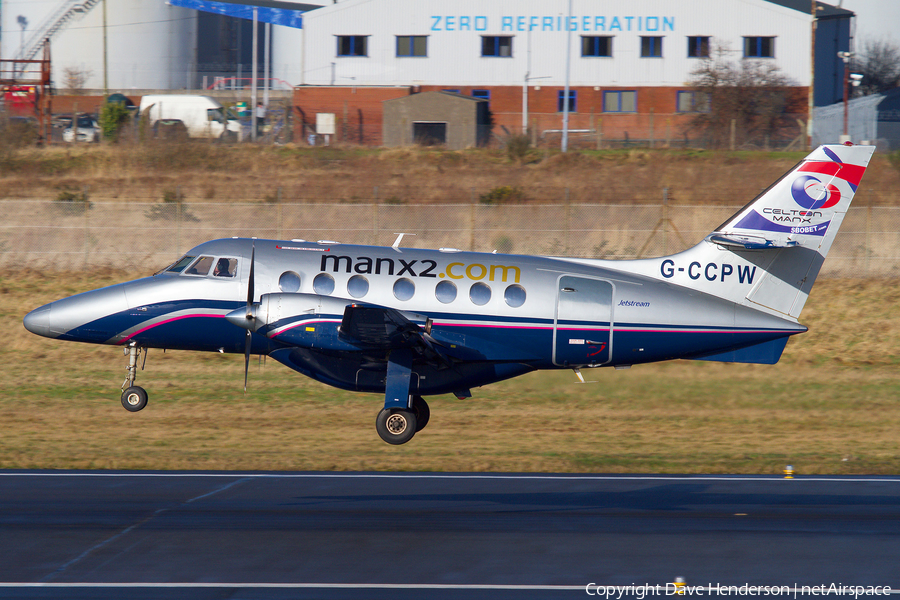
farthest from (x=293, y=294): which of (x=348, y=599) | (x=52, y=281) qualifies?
(x=52, y=281)

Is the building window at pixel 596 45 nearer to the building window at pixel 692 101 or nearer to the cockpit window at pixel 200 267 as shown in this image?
the building window at pixel 692 101

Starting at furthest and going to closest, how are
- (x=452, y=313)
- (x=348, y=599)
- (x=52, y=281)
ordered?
(x=52, y=281) → (x=452, y=313) → (x=348, y=599)

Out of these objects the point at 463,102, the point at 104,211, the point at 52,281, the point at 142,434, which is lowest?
the point at 142,434

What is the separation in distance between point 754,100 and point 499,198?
23.2 meters

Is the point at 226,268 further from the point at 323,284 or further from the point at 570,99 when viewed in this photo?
the point at 570,99

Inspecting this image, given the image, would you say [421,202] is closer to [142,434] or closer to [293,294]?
[142,434]

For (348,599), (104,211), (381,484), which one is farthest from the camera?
(104,211)

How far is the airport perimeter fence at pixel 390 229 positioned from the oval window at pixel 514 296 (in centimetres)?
1819

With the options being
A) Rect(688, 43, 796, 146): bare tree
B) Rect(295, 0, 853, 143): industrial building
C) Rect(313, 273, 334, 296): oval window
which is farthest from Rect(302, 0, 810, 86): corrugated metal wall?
Rect(313, 273, 334, 296): oval window

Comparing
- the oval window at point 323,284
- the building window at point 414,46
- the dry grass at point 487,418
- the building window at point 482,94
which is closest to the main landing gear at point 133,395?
the dry grass at point 487,418

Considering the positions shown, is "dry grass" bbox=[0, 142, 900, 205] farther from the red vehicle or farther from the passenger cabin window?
the passenger cabin window

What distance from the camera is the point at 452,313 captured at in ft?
58.6

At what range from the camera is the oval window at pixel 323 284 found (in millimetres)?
17688

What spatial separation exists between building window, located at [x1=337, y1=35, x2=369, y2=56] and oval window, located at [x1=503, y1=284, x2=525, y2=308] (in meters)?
45.5
